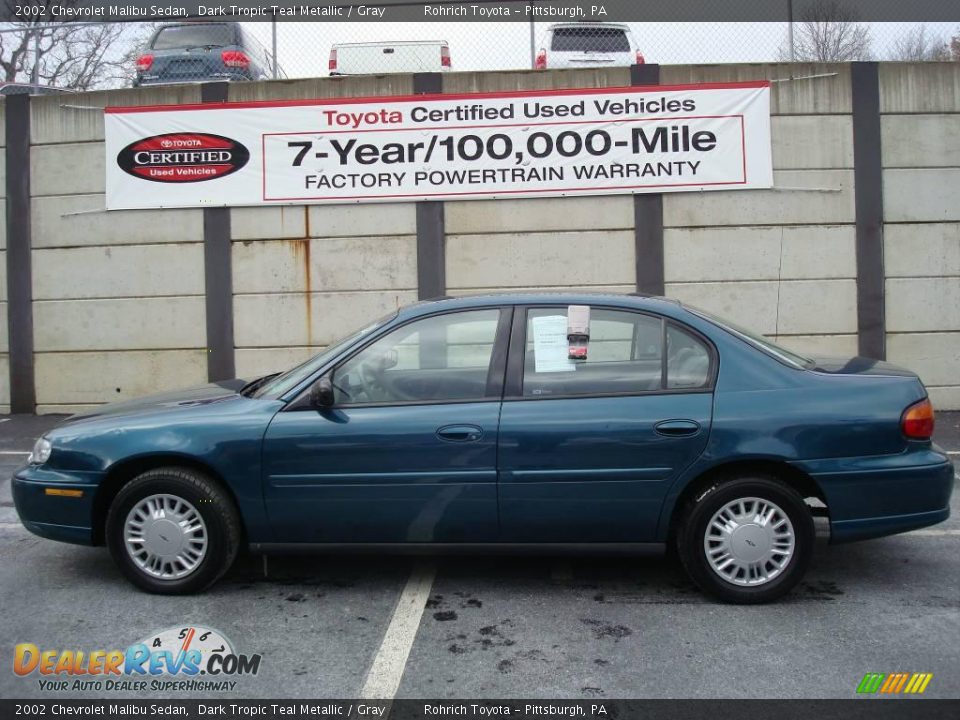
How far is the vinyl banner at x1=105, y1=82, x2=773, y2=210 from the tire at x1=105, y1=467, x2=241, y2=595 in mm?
6442

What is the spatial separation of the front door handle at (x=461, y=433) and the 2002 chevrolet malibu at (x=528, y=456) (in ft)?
0.04

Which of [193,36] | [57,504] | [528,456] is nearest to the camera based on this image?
[528,456]

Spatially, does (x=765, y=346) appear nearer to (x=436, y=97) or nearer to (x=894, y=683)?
(x=894, y=683)

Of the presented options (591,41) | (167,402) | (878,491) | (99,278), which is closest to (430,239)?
(591,41)

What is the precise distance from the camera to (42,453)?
4539 mm

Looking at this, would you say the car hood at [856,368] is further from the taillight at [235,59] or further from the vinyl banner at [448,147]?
the taillight at [235,59]

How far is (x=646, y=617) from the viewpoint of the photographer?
4.14m

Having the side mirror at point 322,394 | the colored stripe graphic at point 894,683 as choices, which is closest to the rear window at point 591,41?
the side mirror at point 322,394

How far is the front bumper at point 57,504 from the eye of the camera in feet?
14.5

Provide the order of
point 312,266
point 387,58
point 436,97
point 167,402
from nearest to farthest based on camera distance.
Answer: point 167,402 < point 436,97 < point 312,266 < point 387,58

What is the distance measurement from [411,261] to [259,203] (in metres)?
1.90

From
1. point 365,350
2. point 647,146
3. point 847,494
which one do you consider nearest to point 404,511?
point 365,350

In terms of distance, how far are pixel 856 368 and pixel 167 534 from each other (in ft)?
11.6

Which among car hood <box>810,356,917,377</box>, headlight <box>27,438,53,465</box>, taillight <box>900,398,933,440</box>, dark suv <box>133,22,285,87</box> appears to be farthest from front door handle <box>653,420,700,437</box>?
dark suv <box>133,22,285,87</box>
